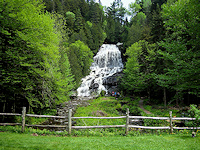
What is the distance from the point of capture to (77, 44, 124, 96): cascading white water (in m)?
33.6

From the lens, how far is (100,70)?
4172cm

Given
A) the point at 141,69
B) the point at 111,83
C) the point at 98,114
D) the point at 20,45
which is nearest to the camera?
the point at 20,45

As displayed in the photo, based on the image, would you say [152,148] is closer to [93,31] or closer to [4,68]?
[4,68]

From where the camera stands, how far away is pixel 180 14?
11555mm

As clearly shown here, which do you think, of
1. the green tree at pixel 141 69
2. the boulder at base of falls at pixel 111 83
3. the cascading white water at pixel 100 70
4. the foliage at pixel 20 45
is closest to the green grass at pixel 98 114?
the foliage at pixel 20 45

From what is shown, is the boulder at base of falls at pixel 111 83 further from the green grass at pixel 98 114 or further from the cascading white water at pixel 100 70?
A: the green grass at pixel 98 114

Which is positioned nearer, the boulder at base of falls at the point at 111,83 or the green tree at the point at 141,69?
the green tree at the point at 141,69

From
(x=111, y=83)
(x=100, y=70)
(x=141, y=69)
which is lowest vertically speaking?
(x=111, y=83)

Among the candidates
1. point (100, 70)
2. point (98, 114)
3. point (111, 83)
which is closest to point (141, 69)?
point (98, 114)

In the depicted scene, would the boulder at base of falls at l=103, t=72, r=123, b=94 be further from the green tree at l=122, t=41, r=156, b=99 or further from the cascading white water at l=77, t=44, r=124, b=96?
the green tree at l=122, t=41, r=156, b=99

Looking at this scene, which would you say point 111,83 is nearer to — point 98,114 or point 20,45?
point 98,114

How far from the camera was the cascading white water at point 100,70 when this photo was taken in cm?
3359

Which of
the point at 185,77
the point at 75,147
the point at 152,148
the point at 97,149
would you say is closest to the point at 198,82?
the point at 185,77

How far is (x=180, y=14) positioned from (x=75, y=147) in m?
13.3
